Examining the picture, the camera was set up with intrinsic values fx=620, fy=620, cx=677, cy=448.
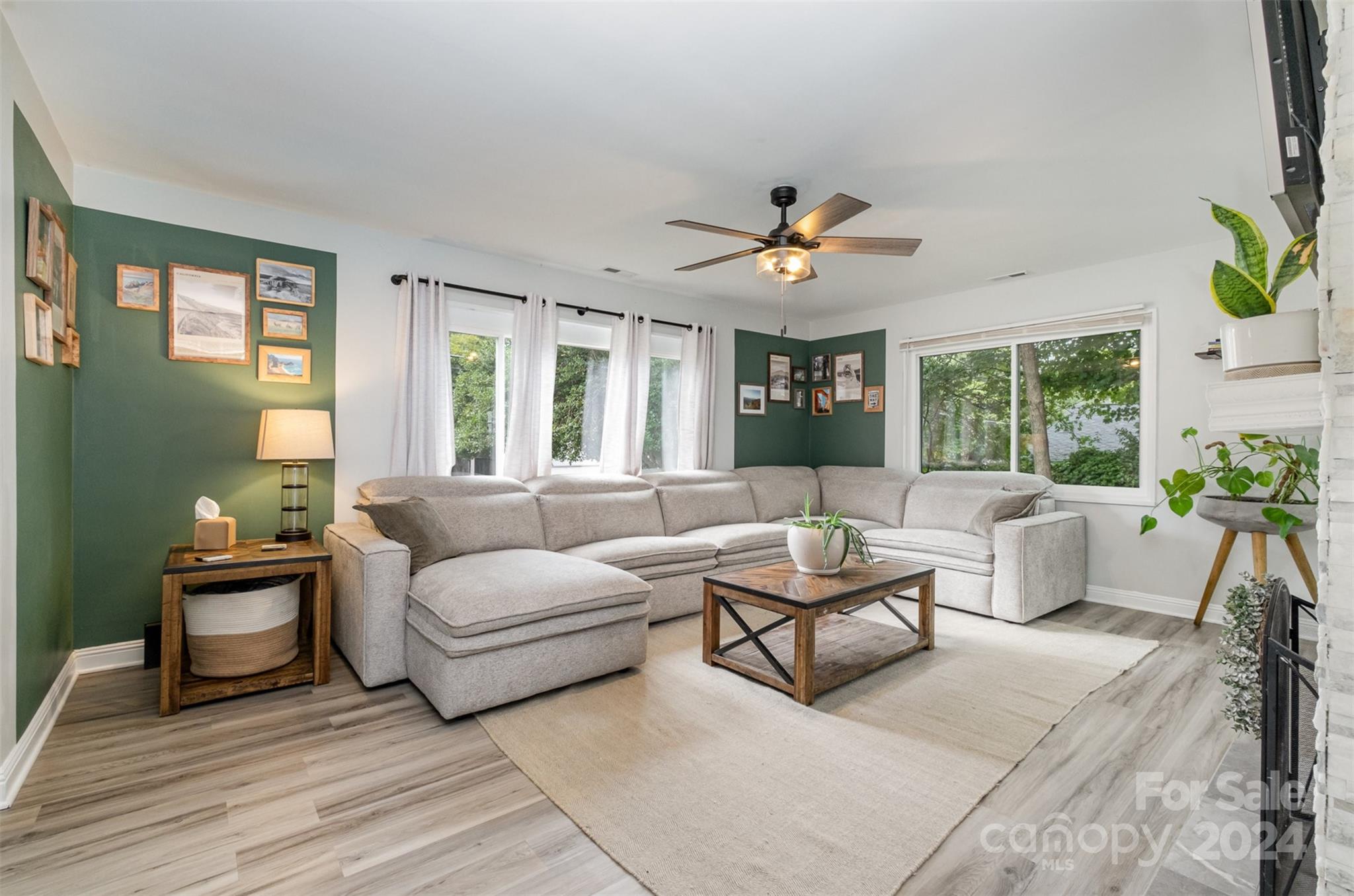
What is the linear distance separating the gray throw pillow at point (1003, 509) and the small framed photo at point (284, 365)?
4.43 metres

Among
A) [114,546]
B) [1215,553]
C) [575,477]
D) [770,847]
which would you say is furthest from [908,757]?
[114,546]

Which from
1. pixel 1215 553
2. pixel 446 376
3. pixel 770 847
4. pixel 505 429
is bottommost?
pixel 770 847

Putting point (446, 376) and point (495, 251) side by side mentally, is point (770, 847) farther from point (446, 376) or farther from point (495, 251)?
point (495, 251)

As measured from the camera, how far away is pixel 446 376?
4098 millimetres

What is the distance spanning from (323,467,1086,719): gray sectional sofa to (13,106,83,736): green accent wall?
1.07m

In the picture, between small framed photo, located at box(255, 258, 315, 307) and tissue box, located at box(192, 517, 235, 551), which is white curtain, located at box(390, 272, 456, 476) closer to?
small framed photo, located at box(255, 258, 315, 307)

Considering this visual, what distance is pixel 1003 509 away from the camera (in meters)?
4.21

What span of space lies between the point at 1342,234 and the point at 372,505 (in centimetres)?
330

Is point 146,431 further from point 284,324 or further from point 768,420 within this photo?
point 768,420

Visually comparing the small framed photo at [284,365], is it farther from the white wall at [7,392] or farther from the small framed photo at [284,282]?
the white wall at [7,392]

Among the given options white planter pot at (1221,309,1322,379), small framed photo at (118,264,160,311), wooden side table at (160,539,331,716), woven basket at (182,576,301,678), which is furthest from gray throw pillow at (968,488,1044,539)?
small framed photo at (118,264,160,311)

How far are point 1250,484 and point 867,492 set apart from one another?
2547 mm

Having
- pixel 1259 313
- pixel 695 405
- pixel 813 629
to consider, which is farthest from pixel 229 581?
pixel 1259 313

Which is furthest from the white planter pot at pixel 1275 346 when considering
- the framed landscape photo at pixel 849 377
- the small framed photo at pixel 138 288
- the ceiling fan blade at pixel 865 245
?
the framed landscape photo at pixel 849 377
